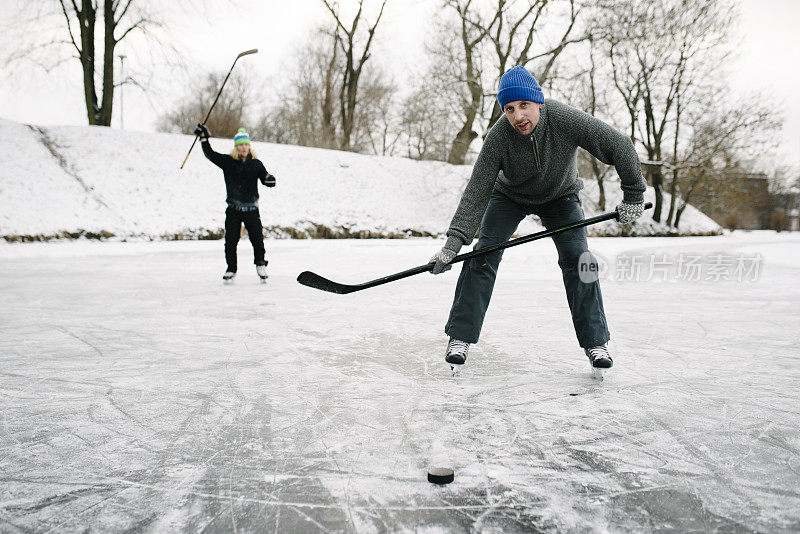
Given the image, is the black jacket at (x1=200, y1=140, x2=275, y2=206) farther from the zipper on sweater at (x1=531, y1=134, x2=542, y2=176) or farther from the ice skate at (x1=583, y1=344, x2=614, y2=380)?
the ice skate at (x1=583, y1=344, x2=614, y2=380)

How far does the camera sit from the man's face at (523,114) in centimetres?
222

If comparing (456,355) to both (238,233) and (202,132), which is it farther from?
(202,132)

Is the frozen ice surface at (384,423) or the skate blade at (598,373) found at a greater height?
the skate blade at (598,373)

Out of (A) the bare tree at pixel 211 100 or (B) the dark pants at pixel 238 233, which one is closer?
(B) the dark pants at pixel 238 233

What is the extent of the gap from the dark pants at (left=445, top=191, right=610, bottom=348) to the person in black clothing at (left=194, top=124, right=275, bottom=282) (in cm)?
346

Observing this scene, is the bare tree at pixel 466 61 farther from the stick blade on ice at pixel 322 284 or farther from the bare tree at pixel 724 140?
the stick blade on ice at pixel 322 284

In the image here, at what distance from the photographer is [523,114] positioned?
222 centimetres

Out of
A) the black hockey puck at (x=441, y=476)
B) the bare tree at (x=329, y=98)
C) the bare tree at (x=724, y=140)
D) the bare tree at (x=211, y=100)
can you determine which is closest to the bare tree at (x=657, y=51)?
the bare tree at (x=724, y=140)

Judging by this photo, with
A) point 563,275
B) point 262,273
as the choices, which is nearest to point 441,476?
point 563,275

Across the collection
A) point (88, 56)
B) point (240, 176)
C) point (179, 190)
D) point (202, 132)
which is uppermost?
point (88, 56)

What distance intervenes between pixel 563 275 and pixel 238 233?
3.96 m

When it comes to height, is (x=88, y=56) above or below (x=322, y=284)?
above

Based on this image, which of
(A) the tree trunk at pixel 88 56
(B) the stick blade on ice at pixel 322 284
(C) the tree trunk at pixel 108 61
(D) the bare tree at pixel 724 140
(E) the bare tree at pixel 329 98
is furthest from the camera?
(E) the bare tree at pixel 329 98

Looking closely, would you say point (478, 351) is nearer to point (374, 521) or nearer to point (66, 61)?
point (374, 521)
